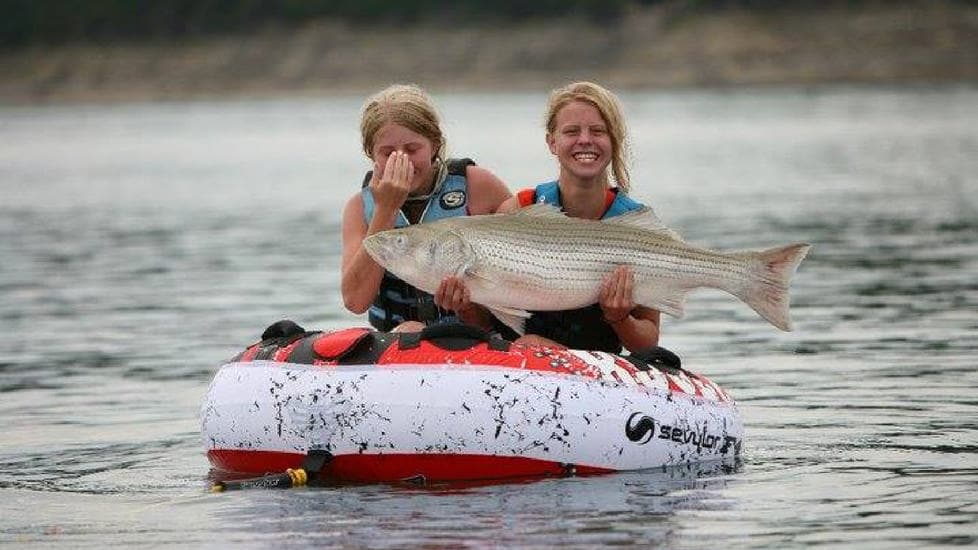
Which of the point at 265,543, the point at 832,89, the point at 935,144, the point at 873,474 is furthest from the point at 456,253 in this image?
the point at 832,89

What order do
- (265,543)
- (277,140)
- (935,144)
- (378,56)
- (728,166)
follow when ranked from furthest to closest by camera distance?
(378,56)
(277,140)
(935,144)
(728,166)
(265,543)

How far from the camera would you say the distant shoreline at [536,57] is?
91.6 m

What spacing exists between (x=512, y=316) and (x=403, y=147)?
101 centimetres

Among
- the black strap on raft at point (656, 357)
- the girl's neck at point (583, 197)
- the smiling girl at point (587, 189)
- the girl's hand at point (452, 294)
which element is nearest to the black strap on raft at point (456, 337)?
the girl's hand at point (452, 294)

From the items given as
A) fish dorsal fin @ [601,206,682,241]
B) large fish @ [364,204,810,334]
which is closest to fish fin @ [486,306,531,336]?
large fish @ [364,204,810,334]

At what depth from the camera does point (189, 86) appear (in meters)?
107

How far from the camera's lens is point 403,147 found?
33.1 feet

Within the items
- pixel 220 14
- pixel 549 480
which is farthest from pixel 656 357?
pixel 220 14

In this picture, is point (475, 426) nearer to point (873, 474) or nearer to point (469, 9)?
point (873, 474)

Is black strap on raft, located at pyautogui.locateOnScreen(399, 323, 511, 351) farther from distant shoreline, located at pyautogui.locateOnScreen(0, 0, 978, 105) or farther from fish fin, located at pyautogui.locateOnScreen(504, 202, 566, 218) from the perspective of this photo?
distant shoreline, located at pyautogui.locateOnScreen(0, 0, 978, 105)

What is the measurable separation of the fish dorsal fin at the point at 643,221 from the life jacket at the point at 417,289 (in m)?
0.89

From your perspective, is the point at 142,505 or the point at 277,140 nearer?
the point at 142,505

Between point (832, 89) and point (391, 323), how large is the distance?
84.9m

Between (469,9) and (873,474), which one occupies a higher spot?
(469,9)
